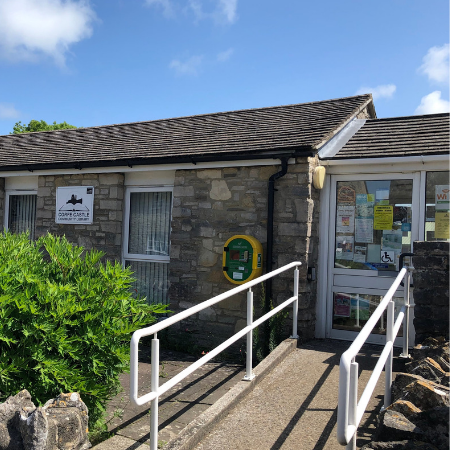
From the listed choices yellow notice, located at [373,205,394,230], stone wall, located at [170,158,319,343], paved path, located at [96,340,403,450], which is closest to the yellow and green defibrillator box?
stone wall, located at [170,158,319,343]

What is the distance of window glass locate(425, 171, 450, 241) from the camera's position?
20.0ft

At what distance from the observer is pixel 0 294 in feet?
12.7

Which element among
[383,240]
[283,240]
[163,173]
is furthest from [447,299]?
[163,173]

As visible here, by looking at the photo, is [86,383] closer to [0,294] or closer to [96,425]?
[96,425]

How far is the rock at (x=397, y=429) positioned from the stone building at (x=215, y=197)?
3217 mm

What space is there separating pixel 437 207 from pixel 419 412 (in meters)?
3.79

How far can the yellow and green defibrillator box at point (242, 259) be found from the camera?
20.9 feet

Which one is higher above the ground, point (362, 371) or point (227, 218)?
point (227, 218)

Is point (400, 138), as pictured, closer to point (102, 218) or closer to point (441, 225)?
point (441, 225)

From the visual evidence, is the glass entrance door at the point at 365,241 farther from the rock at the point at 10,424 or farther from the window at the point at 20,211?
the window at the point at 20,211

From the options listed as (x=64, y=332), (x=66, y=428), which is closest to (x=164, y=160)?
(x=64, y=332)

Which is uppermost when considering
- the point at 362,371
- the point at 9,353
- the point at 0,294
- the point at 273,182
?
the point at 273,182

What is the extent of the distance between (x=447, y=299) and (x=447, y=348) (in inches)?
22.2

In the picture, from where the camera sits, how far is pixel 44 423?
3.35 meters
